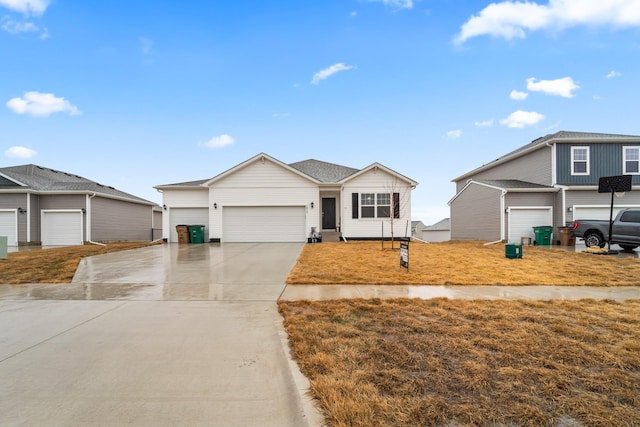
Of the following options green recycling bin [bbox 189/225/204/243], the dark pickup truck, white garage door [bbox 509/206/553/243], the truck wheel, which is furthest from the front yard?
green recycling bin [bbox 189/225/204/243]

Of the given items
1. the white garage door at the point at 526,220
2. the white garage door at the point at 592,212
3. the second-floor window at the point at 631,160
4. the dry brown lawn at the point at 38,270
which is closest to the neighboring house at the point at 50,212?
the dry brown lawn at the point at 38,270

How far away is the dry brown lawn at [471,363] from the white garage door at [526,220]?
44.5ft

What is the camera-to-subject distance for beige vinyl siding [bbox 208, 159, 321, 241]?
17.2 metres

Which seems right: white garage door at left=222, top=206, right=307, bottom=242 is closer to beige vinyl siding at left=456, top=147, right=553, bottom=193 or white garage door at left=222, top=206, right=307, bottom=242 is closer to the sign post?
the sign post

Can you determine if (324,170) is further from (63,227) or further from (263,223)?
(63,227)

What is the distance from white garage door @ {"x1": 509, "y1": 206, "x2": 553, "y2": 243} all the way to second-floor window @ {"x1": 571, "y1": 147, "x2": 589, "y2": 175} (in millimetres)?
2946

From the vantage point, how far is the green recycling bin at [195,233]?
56.6 ft

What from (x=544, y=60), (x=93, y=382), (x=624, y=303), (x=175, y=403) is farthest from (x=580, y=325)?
(x=544, y=60)

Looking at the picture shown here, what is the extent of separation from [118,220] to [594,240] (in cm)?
2900

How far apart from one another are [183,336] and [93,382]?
1129mm

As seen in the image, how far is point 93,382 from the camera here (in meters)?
2.72

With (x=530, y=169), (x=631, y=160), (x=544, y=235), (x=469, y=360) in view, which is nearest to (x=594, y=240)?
(x=544, y=235)

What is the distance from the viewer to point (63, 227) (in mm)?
18438

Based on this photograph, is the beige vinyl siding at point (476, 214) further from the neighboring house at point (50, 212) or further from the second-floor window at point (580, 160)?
the neighboring house at point (50, 212)
